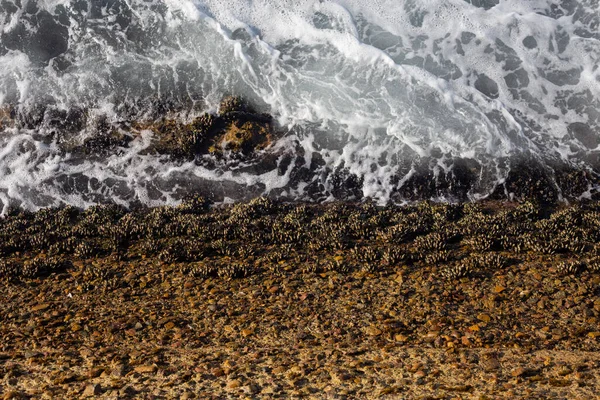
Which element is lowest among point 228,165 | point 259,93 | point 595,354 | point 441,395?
point 228,165

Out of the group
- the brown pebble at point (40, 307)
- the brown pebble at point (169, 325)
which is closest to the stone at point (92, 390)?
the brown pebble at point (169, 325)

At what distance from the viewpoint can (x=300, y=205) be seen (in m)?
14.8

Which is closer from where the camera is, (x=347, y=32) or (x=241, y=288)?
(x=241, y=288)

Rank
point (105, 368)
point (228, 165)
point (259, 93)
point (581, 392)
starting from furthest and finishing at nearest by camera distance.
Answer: point (259, 93) < point (228, 165) < point (105, 368) < point (581, 392)

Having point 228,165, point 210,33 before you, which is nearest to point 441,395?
point 228,165

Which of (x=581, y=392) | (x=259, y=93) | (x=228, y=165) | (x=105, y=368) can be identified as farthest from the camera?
(x=259, y=93)

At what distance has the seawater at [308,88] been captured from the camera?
16.0 m

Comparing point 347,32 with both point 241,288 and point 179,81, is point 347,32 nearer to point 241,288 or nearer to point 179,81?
point 179,81

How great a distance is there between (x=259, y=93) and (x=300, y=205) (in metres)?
4.99

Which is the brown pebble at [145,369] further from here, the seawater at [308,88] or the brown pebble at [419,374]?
the seawater at [308,88]

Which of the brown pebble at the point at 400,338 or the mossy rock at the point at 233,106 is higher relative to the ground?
the brown pebble at the point at 400,338

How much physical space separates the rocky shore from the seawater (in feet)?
6.17

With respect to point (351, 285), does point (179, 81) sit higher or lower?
lower

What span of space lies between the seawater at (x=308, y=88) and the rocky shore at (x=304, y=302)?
6.17ft
